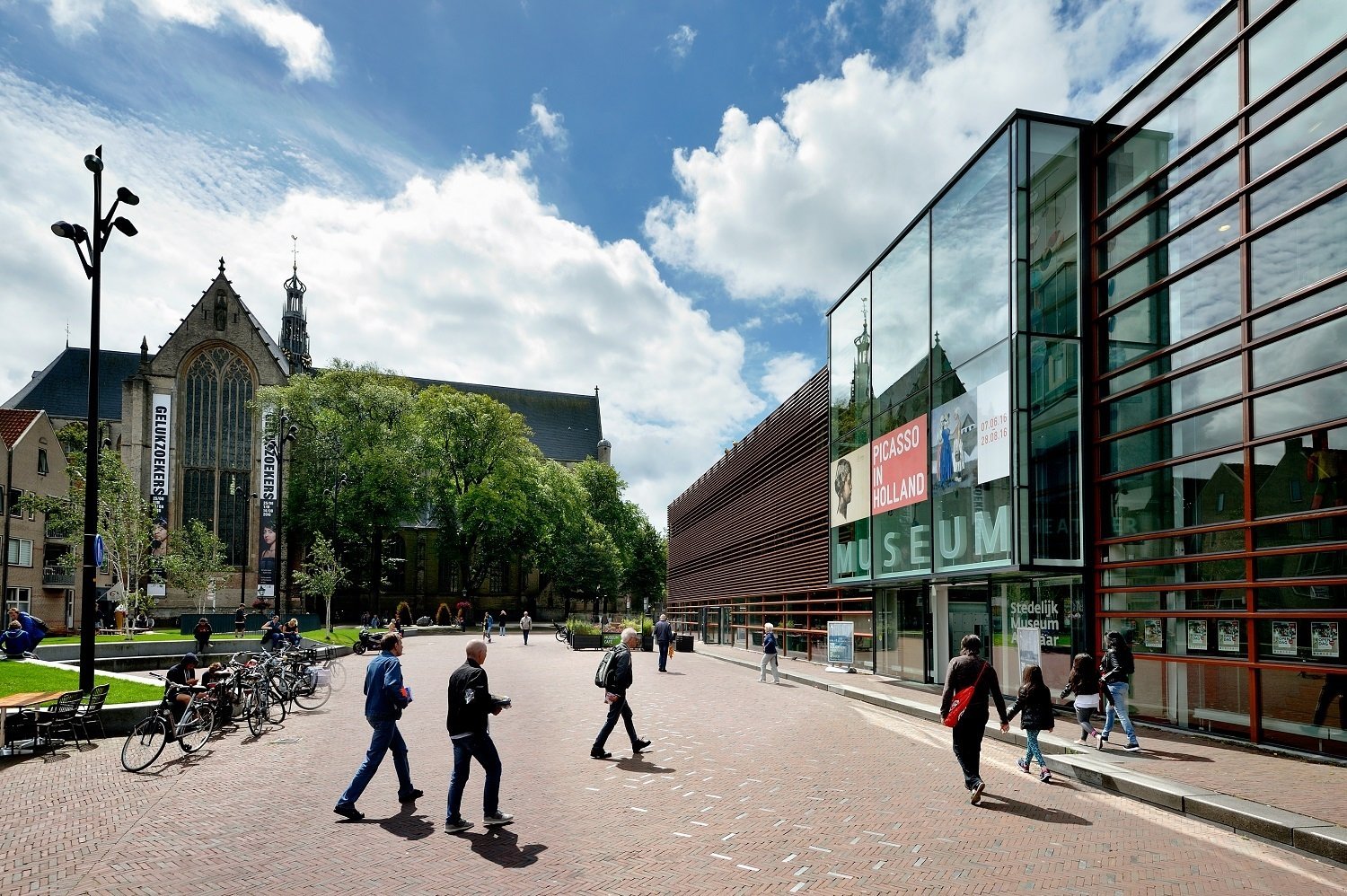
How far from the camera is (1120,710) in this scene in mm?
11906

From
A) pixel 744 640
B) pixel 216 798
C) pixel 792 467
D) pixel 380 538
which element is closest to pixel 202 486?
pixel 380 538

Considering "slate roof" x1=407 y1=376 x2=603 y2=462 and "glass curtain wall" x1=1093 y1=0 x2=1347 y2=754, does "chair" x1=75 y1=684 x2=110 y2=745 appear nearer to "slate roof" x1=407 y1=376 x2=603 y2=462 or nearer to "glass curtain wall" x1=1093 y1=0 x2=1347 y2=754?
"glass curtain wall" x1=1093 y1=0 x2=1347 y2=754

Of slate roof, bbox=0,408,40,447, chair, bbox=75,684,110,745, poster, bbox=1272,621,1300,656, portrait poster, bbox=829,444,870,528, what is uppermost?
slate roof, bbox=0,408,40,447

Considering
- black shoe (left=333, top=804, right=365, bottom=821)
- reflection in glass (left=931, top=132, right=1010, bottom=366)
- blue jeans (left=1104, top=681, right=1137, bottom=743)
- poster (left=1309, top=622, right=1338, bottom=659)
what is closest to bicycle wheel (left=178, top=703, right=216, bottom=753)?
black shoe (left=333, top=804, right=365, bottom=821)

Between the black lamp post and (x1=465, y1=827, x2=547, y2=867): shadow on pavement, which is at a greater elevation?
the black lamp post

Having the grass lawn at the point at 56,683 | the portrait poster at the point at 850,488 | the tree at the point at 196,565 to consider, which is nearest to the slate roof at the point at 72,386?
the tree at the point at 196,565

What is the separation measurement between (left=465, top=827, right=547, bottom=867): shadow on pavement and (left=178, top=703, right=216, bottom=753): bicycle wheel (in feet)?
19.0

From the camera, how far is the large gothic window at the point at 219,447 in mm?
62969

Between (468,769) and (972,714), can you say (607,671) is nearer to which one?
(468,769)

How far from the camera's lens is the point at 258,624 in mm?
41531

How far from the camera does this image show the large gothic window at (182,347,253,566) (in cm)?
6297

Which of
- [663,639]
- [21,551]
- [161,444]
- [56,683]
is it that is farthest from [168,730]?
[161,444]

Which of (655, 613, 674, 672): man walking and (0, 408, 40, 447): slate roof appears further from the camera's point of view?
(0, 408, 40, 447): slate roof

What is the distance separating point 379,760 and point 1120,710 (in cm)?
955
